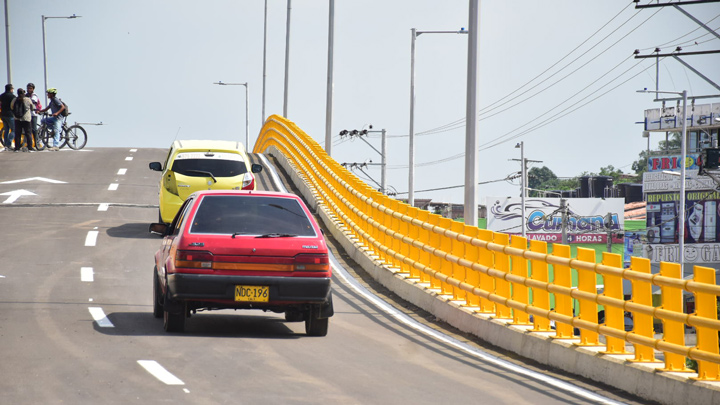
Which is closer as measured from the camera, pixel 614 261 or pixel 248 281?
pixel 614 261

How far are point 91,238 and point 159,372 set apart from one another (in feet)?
42.3

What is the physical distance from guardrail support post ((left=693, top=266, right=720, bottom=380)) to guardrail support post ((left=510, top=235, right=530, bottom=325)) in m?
3.31

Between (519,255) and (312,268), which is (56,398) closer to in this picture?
(312,268)

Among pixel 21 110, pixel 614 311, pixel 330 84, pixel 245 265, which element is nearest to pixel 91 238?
pixel 245 265

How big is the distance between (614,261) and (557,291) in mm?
1074

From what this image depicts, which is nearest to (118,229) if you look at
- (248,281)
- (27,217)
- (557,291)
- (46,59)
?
(27,217)

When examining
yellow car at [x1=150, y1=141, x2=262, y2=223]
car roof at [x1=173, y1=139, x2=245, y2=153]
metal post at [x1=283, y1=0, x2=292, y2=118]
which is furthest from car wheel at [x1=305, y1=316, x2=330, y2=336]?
metal post at [x1=283, y1=0, x2=292, y2=118]

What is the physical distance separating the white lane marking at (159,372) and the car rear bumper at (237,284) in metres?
1.65

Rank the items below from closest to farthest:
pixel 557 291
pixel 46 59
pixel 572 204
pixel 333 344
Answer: pixel 557 291
pixel 333 344
pixel 46 59
pixel 572 204

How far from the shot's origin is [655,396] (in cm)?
883

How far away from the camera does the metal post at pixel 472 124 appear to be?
15.8 meters

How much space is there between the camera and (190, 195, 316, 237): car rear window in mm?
11766

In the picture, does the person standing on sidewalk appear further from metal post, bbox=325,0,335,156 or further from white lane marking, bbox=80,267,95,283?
white lane marking, bbox=80,267,95,283

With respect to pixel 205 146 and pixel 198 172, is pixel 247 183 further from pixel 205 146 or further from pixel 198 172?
pixel 205 146
